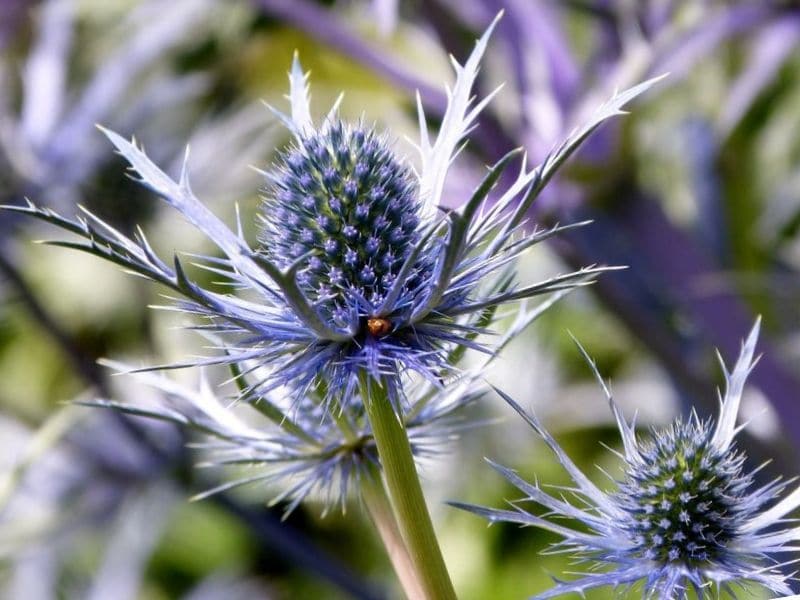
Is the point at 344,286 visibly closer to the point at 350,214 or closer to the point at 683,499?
the point at 350,214

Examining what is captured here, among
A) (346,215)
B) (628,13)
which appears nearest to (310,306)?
(346,215)

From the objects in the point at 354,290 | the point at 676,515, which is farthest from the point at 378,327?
the point at 676,515

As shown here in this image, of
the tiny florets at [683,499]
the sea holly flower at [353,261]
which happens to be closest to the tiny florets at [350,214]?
the sea holly flower at [353,261]

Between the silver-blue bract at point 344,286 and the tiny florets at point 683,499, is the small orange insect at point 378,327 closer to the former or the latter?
the silver-blue bract at point 344,286

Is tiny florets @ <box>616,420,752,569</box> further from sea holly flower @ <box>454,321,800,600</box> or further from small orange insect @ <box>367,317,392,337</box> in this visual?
small orange insect @ <box>367,317,392,337</box>

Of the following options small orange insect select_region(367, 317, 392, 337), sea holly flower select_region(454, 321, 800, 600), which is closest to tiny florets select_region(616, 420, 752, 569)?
sea holly flower select_region(454, 321, 800, 600)

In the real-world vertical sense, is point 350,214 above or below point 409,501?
above
